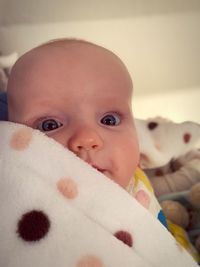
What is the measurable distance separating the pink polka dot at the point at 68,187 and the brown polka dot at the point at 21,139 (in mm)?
68

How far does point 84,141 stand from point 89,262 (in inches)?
6.3

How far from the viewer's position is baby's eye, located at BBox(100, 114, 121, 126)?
0.63 meters

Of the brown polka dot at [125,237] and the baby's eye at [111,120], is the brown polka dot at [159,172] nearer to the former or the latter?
the baby's eye at [111,120]

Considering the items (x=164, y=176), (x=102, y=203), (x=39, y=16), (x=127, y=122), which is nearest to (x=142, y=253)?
(x=102, y=203)

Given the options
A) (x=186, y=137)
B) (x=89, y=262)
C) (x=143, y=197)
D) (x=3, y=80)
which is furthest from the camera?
(x=186, y=137)

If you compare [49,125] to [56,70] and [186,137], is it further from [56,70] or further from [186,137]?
[186,137]

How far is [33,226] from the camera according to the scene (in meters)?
0.47

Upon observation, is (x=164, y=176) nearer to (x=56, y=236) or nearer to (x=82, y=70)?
(x=82, y=70)

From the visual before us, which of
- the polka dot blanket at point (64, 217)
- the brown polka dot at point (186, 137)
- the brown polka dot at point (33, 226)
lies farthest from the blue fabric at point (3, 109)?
the brown polka dot at point (186, 137)

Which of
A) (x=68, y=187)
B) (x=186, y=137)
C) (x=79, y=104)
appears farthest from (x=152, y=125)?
(x=68, y=187)

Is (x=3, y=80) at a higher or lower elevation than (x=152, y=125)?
higher

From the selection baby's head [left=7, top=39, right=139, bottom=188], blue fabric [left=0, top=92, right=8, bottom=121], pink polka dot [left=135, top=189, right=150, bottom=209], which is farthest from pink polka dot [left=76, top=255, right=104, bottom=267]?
blue fabric [left=0, top=92, right=8, bottom=121]

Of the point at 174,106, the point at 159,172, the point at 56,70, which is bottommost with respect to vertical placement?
the point at 159,172

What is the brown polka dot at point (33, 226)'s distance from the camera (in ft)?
1.53
